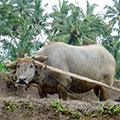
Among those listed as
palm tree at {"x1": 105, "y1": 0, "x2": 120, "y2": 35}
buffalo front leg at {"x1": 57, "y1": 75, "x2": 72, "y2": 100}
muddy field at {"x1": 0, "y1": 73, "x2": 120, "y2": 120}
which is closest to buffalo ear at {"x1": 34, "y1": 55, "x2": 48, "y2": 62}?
buffalo front leg at {"x1": 57, "y1": 75, "x2": 72, "y2": 100}

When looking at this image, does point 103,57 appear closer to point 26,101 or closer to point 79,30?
point 26,101

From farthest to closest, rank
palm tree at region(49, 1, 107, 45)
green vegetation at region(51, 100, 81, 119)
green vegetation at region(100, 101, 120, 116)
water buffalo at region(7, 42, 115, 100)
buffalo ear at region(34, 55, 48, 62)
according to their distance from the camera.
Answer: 1. palm tree at region(49, 1, 107, 45)
2. buffalo ear at region(34, 55, 48, 62)
3. water buffalo at region(7, 42, 115, 100)
4. green vegetation at region(100, 101, 120, 116)
5. green vegetation at region(51, 100, 81, 119)

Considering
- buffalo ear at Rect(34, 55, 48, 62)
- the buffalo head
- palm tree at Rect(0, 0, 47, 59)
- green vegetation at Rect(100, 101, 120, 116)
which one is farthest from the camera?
palm tree at Rect(0, 0, 47, 59)

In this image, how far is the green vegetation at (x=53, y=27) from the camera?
107 feet

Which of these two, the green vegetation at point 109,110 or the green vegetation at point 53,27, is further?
the green vegetation at point 53,27

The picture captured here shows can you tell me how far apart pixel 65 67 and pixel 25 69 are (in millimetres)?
1422

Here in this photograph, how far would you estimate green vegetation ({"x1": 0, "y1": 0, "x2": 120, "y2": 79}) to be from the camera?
3250 cm

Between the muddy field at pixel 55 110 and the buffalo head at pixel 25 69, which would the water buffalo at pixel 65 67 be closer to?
the buffalo head at pixel 25 69

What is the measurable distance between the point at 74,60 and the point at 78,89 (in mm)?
947

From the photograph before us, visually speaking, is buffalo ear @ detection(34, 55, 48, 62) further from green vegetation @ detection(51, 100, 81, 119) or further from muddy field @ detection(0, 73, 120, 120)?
green vegetation @ detection(51, 100, 81, 119)

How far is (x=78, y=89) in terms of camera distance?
8430 millimetres

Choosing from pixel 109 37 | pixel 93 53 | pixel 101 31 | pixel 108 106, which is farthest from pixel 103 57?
pixel 109 37

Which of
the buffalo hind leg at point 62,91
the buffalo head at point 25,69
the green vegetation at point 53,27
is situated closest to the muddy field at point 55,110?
the buffalo head at point 25,69

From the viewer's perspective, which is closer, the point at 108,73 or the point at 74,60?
the point at 74,60
